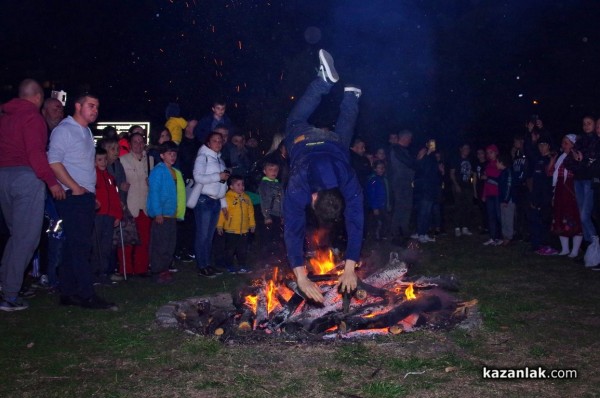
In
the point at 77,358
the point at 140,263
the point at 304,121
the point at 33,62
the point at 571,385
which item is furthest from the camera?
the point at 33,62

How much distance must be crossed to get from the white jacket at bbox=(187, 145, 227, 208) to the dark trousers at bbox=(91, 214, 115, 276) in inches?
56.2

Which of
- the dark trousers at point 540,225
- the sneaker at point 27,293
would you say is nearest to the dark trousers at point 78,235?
the sneaker at point 27,293

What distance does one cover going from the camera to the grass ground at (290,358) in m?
4.55

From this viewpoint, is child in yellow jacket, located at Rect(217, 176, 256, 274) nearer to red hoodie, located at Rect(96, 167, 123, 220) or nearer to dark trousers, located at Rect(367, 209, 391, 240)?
red hoodie, located at Rect(96, 167, 123, 220)

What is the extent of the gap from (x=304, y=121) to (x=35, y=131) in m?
3.48

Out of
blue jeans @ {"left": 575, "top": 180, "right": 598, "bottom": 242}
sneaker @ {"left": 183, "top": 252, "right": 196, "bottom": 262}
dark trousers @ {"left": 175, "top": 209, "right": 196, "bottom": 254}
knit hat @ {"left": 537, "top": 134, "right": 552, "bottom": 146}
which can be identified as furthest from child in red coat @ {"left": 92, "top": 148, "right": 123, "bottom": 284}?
knit hat @ {"left": 537, "top": 134, "right": 552, "bottom": 146}

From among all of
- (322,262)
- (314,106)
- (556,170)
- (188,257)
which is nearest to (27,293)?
(188,257)

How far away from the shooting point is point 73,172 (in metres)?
7.01

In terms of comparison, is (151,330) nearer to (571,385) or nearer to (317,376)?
(317,376)

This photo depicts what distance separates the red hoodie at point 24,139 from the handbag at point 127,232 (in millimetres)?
2258

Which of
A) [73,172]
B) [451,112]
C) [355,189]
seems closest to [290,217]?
[355,189]

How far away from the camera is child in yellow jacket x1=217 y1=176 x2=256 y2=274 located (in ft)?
32.8

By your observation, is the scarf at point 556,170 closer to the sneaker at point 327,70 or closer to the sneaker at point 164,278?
the sneaker at point 327,70

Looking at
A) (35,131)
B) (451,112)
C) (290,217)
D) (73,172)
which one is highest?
(451,112)
